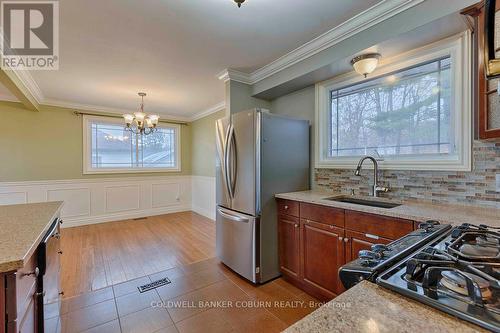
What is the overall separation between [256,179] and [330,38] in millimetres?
1446

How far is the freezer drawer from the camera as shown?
2283 millimetres

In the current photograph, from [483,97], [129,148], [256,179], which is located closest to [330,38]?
[483,97]

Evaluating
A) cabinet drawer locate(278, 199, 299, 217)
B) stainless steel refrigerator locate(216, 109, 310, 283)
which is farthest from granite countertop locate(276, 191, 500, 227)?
stainless steel refrigerator locate(216, 109, 310, 283)

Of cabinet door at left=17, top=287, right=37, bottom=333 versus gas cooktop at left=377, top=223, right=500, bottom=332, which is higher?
gas cooktop at left=377, top=223, right=500, bottom=332

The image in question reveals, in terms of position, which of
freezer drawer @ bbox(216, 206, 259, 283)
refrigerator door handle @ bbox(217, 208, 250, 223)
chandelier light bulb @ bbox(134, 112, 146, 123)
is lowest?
freezer drawer @ bbox(216, 206, 259, 283)

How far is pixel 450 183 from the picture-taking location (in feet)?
5.74

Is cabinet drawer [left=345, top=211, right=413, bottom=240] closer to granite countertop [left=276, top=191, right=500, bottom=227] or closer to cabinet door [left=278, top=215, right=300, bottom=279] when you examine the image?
granite countertop [left=276, top=191, right=500, bottom=227]

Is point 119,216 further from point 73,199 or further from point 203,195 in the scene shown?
point 203,195

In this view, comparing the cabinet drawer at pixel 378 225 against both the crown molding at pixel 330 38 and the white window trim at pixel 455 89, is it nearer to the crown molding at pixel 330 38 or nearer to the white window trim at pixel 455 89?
the white window trim at pixel 455 89

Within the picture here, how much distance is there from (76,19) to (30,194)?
3.78 meters

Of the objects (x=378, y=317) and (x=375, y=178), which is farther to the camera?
(x=375, y=178)

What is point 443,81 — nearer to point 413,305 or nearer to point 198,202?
point 413,305

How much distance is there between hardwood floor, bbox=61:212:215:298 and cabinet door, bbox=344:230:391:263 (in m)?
1.86

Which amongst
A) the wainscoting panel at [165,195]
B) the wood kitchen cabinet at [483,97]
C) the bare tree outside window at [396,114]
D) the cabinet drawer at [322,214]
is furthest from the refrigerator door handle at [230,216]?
the wainscoting panel at [165,195]
